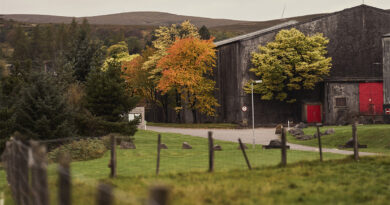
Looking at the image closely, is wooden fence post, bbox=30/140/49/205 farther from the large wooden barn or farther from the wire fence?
the large wooden barn

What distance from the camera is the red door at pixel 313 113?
6781 centimetres

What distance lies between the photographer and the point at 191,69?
7062 centimetres

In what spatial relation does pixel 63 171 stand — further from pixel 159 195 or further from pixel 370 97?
pixel 370 97

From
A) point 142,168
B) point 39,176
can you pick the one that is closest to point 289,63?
point 142,168

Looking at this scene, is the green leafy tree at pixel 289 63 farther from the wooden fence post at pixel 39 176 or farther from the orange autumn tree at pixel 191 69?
the wooden fence post at pixel 39 176

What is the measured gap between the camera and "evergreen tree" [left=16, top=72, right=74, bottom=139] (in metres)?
33.2

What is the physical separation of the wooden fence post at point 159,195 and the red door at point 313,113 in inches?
2477

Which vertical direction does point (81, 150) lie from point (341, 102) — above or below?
below

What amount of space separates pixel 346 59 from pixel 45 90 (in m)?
45.7

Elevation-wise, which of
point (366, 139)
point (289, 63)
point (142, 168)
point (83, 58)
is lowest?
point (366, 139)

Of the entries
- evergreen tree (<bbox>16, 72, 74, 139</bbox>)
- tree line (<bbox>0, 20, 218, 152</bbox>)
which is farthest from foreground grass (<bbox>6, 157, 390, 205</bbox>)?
tree line (<bbox>0, 20, 218, 152</bbox>)

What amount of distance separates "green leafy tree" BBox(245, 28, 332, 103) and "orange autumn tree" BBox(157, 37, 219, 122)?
596 cm

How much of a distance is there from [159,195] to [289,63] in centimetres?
6378

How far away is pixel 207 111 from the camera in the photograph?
74.9 metres
